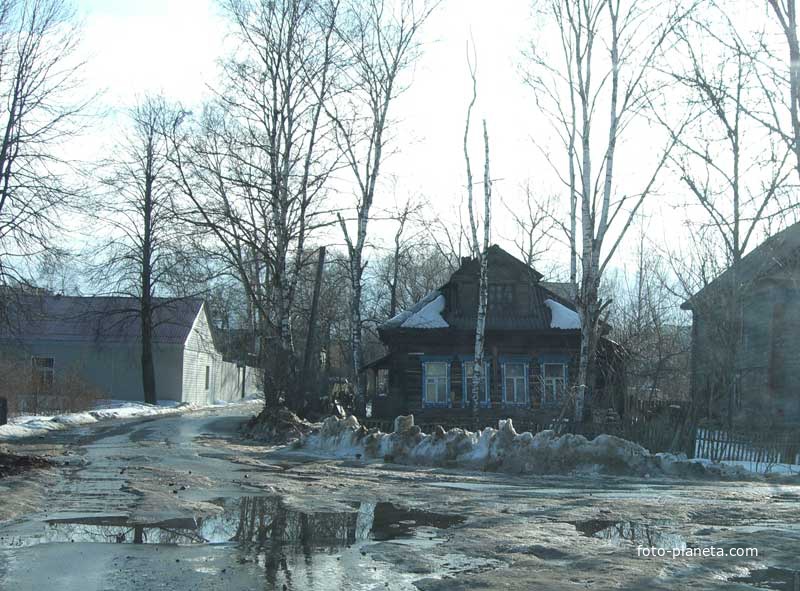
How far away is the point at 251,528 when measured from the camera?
899 cm

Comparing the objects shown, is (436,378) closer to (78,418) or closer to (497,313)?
(497,313)

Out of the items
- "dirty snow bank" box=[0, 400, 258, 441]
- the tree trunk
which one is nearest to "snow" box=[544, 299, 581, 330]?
"dirty snow bank" box=[0, 400, 258, 441]

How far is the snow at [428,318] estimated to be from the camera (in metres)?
34.2

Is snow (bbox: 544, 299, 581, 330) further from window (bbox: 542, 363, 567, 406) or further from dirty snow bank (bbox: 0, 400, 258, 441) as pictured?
dirty snow bank (bbox: 0, 400, 258, 441)

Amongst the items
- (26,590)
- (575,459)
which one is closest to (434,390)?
(575,459)

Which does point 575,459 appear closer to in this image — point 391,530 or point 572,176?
point 391,530

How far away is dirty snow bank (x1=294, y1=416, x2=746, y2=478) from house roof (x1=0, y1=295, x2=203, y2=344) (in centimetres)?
3192

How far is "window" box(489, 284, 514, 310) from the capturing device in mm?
35594

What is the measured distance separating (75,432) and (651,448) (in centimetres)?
1742

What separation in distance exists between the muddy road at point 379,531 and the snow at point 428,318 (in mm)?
18926

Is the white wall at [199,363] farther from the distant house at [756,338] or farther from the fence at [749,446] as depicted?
the fence at [749,446]

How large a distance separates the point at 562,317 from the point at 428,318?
557 centimetres

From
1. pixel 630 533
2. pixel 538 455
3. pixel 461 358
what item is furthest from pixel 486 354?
pixel 630 533

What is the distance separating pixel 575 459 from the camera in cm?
1670
